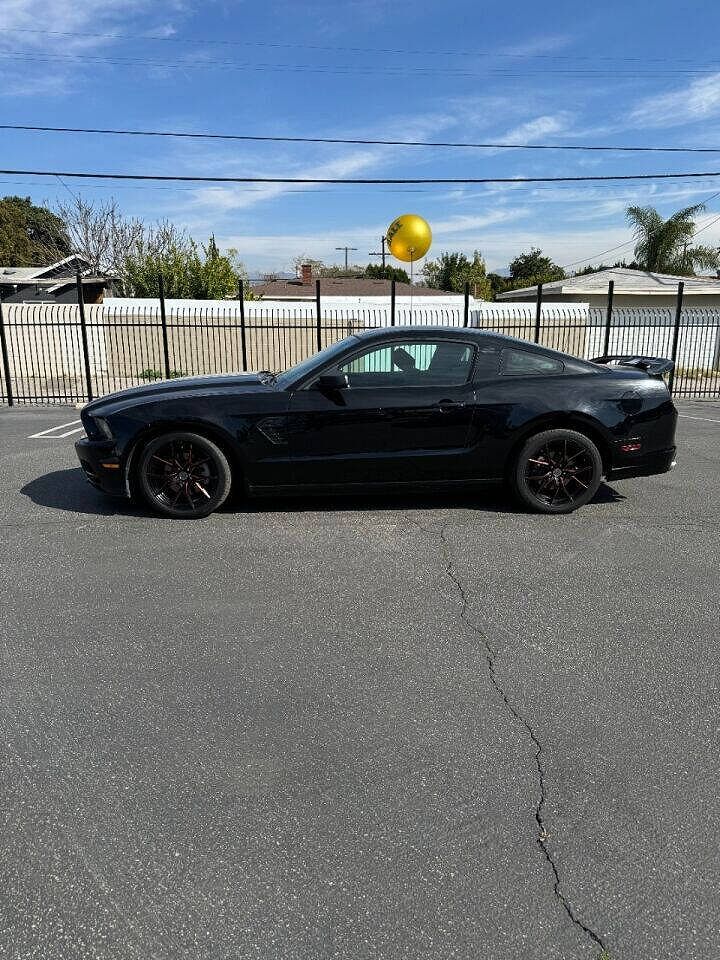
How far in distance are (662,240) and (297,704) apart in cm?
3736

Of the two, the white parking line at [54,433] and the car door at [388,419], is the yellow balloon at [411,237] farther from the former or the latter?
the car door at [388,419]

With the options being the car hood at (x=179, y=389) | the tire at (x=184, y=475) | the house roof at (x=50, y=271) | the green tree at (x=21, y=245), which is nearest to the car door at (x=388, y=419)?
the car hood at (x=179, y=389)

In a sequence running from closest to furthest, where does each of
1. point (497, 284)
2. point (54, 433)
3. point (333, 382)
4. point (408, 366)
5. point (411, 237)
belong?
1. point (333, 382)
2. point (408, 366)
3. point (54, 433)
4. point (411, 237)
5. point (497, 284)

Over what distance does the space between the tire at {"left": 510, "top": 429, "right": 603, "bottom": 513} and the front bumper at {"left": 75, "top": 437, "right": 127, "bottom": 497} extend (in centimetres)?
312

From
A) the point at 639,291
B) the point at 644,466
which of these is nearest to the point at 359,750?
the point at 644,466

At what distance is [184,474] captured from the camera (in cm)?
536

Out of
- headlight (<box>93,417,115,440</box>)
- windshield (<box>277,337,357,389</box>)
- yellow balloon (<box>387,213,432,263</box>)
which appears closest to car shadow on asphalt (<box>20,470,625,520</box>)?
headlight (<box>93,417,115,440</box>)

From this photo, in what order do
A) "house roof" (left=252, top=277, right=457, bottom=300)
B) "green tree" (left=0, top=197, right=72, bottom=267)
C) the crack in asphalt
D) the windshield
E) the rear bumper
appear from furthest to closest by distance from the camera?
1. "green tree" (left=0, top=197, right=72, bottom=267)
2. "house roof" (left=252, top=277, right=457, bottom=300)
3. the rear bumper
4. the windshield
5. the crack in asphalt

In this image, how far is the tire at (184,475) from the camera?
5.32 meters

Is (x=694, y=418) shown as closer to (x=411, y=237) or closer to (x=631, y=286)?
(x=411, y=237)

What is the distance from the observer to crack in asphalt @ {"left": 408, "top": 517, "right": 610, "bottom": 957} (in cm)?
188

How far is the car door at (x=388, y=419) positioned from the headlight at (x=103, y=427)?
55.5 inches

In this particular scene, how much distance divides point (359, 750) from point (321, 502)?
348cm

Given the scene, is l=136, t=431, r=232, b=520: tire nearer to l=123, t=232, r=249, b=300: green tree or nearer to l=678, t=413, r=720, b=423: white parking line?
l=678, t=413, r=720, b=423: white parking line
